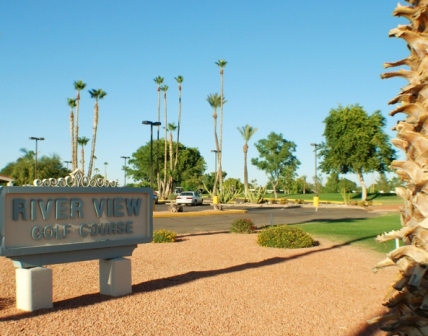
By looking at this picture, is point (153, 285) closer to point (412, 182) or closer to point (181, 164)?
point (412, 182)

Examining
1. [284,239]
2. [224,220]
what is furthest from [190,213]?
[284,239]

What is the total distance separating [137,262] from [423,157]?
11.1m

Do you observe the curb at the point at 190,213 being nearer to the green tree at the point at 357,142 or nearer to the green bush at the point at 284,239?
the green bush at the point at 284,239

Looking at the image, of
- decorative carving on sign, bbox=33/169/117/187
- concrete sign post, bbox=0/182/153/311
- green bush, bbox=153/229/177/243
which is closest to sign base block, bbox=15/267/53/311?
concrete sign post, bbox=0/182/153/311

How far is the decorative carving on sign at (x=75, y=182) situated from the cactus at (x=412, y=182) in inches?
263

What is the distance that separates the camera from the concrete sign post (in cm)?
802

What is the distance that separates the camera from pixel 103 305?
8.37m

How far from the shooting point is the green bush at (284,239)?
16422 mm

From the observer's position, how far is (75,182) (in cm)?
904

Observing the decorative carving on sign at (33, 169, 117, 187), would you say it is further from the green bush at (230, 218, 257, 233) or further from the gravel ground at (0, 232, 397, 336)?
the green bush at (230, 218, 257, 233)

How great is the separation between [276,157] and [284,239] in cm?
8445

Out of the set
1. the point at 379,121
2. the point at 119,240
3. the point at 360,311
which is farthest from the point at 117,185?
the point at 379,121

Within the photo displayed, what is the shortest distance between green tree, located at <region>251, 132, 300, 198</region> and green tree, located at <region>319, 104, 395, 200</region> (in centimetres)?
3357

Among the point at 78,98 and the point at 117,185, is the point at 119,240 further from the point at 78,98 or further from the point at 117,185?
the point at 78,98
